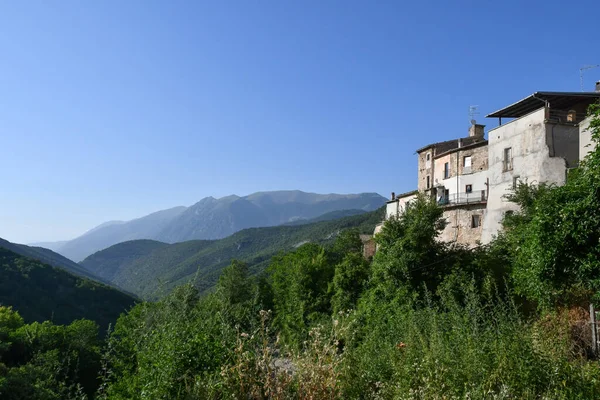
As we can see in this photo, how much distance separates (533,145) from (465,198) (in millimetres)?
8537

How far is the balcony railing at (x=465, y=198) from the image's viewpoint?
1222 inches

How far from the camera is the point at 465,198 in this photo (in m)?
32.7

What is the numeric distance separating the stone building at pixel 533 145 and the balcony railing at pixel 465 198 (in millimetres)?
2584

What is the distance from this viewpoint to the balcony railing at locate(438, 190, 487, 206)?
3105cm

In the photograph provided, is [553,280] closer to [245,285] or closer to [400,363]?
[400,363]

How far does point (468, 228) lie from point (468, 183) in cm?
405

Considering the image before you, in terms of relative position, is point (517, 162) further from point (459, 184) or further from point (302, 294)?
point (302, 294)

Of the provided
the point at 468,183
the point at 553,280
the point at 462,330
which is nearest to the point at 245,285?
the point at 468,183

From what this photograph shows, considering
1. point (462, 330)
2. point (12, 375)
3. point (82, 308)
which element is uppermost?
point (462, 330)

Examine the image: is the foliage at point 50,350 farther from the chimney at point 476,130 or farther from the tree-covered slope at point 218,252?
the tree-covered slope at point 218,252

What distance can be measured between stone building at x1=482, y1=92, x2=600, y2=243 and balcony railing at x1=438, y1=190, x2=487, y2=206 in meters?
2.58

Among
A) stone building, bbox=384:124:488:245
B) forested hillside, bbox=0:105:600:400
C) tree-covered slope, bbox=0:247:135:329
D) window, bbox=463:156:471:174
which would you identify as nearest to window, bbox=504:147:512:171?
stone building, bbox=384:124:488:245

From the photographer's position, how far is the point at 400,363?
21.4 ft

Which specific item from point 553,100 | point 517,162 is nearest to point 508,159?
point 517,162
